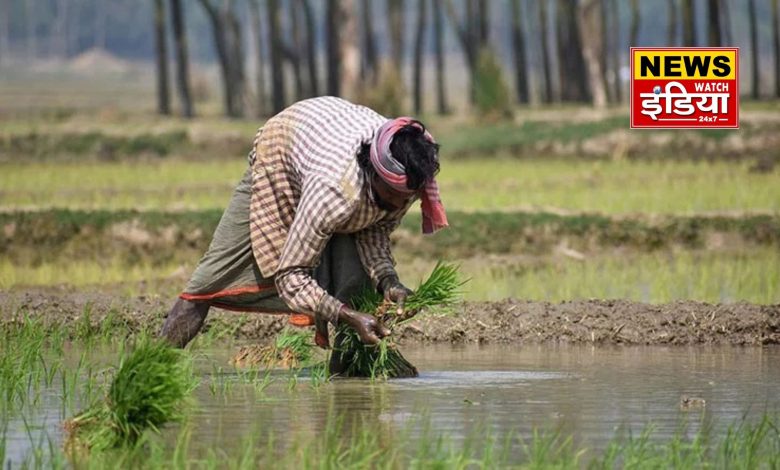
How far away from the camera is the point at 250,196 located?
661cm

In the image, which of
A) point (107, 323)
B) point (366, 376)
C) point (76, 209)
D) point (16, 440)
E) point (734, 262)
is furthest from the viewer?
point (76, 209)

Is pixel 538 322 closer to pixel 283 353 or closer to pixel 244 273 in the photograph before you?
pixel 283 353

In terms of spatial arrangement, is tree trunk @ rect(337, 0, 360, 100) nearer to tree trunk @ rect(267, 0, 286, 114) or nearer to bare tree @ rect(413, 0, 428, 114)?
tree trunk @ rect(267, 0, 286, 114)

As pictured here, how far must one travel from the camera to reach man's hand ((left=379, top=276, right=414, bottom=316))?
640cm

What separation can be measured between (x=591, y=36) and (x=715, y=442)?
33.4 meters

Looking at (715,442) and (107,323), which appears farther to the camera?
(107,323)

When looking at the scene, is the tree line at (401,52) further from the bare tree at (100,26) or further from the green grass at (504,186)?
the bare tree at (100,26)

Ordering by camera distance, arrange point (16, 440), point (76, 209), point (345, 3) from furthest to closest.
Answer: point (345, 3)
point (76, 209)
point (16, 440)

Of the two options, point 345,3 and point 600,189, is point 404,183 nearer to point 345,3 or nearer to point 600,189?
point 600,189

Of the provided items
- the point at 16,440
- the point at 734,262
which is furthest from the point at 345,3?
the point at 16,440

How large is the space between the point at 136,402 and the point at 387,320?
5.29 feet

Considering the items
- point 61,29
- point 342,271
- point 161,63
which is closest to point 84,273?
point 342,271

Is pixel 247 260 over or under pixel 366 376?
over

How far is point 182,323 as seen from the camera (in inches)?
264
